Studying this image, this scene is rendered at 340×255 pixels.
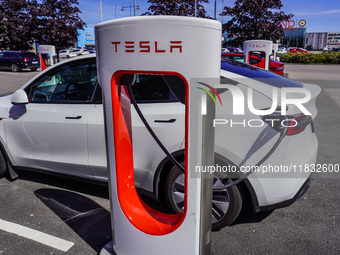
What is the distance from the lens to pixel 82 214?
10.6 ft

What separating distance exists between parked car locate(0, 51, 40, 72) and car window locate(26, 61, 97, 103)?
19.5 meters

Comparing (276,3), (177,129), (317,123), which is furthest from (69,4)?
(177,129)

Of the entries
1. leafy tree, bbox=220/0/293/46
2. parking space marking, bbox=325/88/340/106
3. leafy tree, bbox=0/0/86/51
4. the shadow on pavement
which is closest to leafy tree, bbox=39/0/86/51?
leafy tree, bbox=0/0/86/51

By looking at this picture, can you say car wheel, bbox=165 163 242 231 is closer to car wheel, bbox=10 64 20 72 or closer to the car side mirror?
the car side mirror

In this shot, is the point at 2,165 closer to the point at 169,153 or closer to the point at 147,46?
the point at 169,153

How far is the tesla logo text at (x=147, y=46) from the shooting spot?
1.79m

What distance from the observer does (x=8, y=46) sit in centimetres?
2505

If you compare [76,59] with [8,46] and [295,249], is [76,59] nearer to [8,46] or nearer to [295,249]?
[295,249]

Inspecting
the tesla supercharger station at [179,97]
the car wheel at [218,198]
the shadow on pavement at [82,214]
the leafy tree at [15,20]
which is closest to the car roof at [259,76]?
the tesla supercharger station at [179,97]

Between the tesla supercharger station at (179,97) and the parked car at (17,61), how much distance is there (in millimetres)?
21299

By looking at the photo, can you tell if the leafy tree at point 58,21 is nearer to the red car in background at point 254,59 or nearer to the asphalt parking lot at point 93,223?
the red car in background at point 254,59

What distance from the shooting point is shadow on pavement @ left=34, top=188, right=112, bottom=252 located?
113 inches

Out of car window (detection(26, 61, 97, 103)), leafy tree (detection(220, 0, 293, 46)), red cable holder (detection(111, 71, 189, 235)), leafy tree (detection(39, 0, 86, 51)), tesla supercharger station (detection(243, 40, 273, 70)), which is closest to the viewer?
red cable holder (detection(111, 71, 189, 235))

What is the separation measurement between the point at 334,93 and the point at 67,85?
10.7 m
